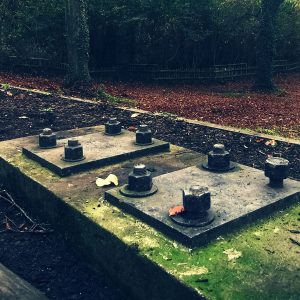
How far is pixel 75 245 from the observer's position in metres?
2.72

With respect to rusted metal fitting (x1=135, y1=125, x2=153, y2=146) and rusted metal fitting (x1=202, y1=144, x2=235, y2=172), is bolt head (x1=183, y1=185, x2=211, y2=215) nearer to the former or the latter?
rusted metal fitting (x1=202, y1=144, x2=235, y2=172)

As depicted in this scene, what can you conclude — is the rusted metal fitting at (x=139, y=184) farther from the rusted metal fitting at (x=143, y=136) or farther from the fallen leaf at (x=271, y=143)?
the fallen leaf at (x=271, y=143)

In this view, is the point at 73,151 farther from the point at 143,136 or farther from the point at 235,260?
the point at 235,260

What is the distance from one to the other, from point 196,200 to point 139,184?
0.57 meters

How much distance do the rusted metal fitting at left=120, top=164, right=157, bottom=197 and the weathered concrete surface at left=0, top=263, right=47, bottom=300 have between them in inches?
32.1

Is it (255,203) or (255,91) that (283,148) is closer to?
(255,203)

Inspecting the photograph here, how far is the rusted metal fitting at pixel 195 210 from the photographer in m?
2.19

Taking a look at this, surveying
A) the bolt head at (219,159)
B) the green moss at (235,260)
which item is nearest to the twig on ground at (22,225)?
the green moss at (235,260)

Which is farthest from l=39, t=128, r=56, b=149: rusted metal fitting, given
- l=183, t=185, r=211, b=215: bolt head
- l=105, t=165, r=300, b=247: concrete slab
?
l=183, t=185, r=211, b=215: bolt head

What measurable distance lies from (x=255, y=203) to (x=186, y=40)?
11.4m

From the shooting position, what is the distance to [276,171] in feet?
8.78

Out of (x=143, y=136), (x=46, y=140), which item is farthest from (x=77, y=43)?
(x=143, y=136)

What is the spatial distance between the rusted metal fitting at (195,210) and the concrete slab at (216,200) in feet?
0.10

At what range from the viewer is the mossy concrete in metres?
1.83
